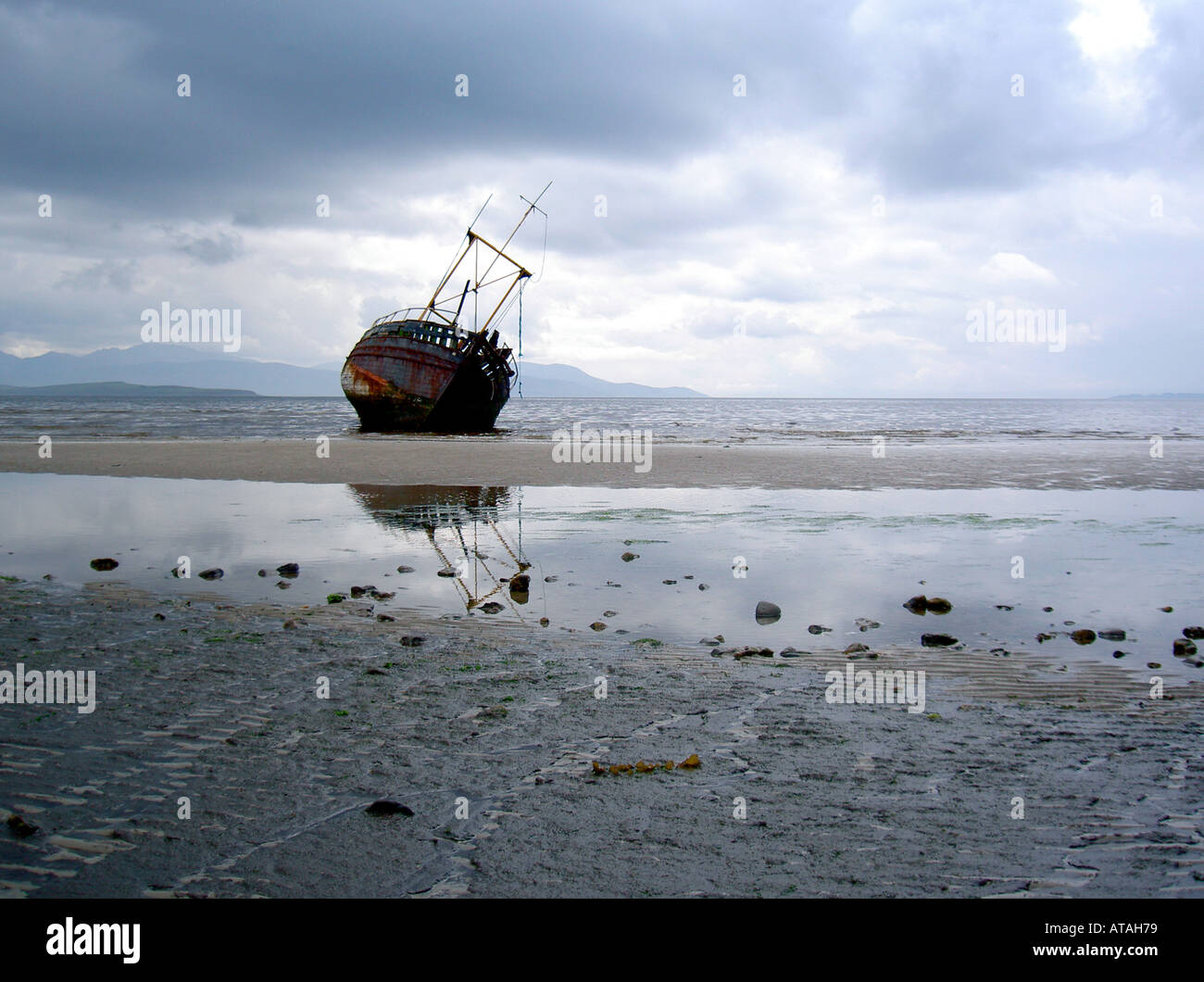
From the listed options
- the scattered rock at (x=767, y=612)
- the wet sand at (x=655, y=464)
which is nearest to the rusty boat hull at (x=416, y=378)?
the wet sand at (x=655, y=464)

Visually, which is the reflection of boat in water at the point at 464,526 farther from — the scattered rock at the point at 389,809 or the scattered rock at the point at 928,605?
the scattered rock at the point at 389,809

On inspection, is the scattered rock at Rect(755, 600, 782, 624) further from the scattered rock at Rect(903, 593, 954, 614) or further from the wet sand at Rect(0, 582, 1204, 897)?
the scattered rock at Rect(903, 593, 954, 614)

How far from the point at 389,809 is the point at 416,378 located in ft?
136

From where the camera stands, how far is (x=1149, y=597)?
9094 millimetres

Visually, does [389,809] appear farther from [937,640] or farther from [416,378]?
[416,378]

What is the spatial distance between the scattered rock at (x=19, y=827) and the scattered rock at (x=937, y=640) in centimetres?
657

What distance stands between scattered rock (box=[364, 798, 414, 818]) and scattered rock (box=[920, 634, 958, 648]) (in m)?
5.02

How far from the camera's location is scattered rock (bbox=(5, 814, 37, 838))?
12.5 ft

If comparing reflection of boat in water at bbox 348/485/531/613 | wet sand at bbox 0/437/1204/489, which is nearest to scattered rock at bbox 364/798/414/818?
reflection of boat in water at bbox 348/485/531/613

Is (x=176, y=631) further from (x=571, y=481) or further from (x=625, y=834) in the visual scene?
(x=571, y=481)

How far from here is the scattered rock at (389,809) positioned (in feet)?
13.4
